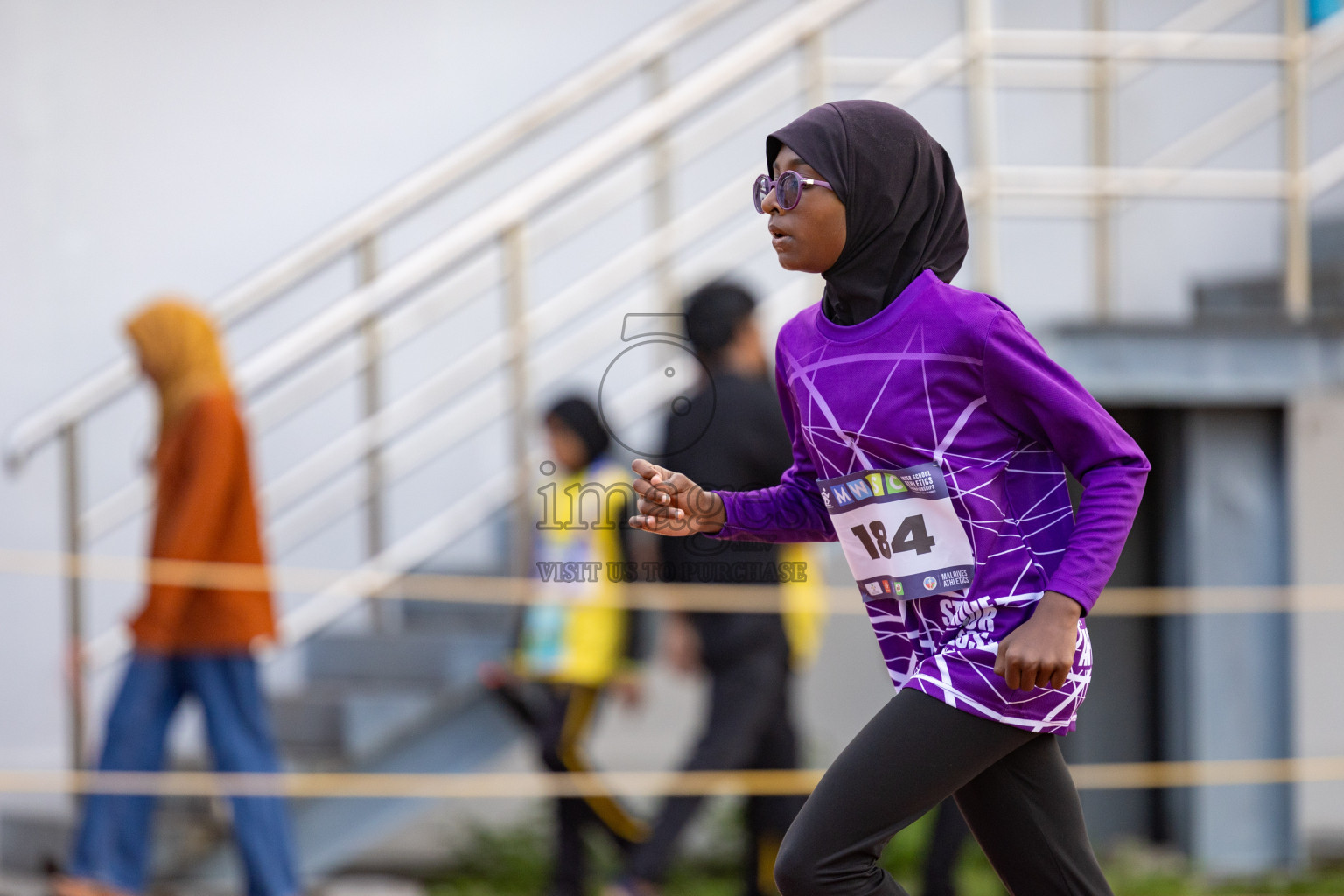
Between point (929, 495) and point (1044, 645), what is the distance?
21cm

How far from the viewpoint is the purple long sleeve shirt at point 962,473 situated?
1.62m

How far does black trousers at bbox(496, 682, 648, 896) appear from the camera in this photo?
4.09 m

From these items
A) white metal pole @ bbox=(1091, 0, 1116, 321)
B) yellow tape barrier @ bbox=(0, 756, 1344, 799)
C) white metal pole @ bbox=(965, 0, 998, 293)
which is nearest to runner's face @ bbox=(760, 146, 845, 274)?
yellow tape barrier @ bbox=(0, 756, 1344, 799)

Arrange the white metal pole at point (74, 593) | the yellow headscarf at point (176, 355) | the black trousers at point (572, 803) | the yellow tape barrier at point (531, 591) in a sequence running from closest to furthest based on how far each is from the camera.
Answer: the yellow headscarf at point (176, 355), the black trousers at point (572, 803), the yellow tape barrier at point (531, 591), the white metal pole at point (74, 593)

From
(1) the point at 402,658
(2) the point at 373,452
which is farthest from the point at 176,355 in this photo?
(1) the point at 402,658

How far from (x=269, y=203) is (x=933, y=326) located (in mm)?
4102

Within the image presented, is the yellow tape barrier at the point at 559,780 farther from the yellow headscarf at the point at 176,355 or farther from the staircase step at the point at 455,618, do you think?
the yellow headscarf at the point at 176,355

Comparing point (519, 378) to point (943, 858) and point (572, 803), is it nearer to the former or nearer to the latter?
point (572, 803)

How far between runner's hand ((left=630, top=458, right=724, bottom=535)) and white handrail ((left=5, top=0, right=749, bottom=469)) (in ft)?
10.5

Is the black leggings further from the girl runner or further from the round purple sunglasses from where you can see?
the round purple sunglasses

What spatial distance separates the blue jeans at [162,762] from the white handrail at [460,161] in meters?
1.15

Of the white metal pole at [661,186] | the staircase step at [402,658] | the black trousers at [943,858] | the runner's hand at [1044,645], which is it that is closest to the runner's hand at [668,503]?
the runner's hand at [1044,645]

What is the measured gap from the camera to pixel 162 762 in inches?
154

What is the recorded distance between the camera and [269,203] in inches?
210
